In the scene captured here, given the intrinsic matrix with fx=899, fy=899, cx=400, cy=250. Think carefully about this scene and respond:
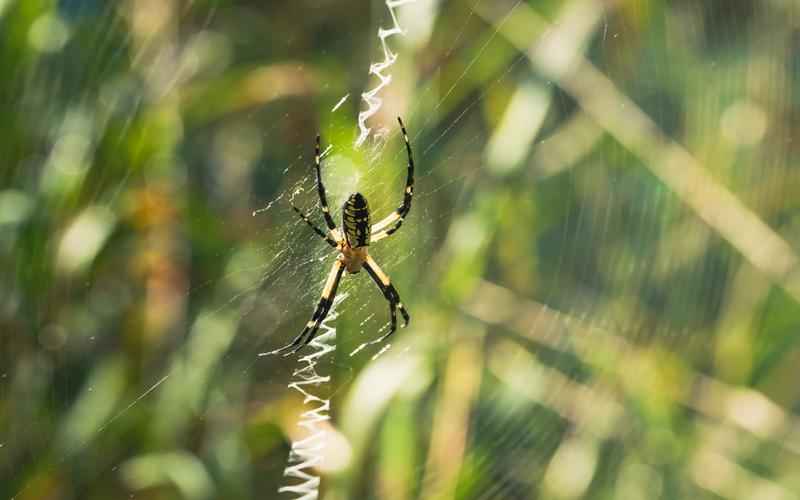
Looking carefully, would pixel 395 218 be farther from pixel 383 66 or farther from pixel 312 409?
pixel 312 409

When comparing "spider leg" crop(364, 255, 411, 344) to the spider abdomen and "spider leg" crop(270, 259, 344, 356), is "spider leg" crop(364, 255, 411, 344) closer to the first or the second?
"spider leg" crop(270, 259, 344, 356)

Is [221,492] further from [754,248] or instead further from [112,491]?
[754,248]

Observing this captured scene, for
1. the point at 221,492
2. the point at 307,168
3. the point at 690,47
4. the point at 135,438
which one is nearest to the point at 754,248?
the point at 690,47

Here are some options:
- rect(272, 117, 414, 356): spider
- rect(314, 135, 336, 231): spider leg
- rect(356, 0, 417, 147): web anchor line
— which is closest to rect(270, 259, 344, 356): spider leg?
rect(272, 117, 414, 356): spider

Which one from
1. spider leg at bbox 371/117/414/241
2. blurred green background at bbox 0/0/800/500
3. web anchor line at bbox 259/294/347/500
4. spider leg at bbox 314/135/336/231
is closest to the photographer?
spider leg at bbox 314/135/336/231

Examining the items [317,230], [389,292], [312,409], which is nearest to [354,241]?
[317,230]

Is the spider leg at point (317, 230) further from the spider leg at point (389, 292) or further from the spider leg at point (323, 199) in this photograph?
the spider leg at point (389, 292)
